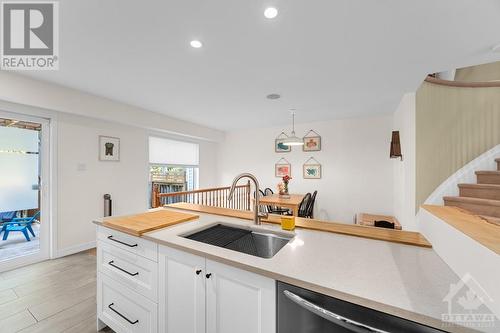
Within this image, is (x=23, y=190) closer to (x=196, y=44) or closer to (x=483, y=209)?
(x=196, y=44)

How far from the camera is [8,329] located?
5.41ft

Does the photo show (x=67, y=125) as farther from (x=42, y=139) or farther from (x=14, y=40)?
(x=14, y=40)

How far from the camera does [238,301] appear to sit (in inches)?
36.4

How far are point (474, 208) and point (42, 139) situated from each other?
571 cm

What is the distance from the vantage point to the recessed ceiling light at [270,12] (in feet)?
4.64

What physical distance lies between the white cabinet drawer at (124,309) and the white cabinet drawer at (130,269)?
5 centimetres

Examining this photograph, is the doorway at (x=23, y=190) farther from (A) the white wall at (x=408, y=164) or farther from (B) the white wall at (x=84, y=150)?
(A) the white wall at (x=408, y=164)

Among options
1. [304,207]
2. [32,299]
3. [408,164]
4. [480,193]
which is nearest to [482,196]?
[480,193]

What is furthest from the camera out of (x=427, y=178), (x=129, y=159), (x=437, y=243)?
(x=129, y=159)

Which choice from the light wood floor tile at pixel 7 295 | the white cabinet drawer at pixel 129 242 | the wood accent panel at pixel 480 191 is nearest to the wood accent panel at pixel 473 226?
the white cabinet drawer at pixel 129 242

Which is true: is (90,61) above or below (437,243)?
above


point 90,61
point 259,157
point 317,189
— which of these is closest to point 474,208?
point 317,189

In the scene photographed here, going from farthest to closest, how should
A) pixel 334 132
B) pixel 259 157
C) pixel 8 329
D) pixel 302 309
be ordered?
1. pixel 259 157
2. pixel 334 132
3. pixel 8 329
4. pixel 302 309

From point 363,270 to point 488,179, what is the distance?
3166 mm
